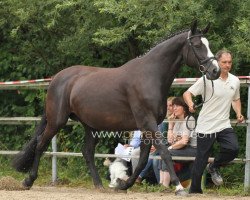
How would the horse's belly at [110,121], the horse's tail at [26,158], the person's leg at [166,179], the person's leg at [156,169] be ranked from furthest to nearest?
1. the horse's tail at [26,158]
2. the person's leg at [156,169]
3. the person's leg at [166,179]
4. the horse's belly at [110,121]

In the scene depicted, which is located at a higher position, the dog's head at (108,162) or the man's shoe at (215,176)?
the man's shoe at (215,176)

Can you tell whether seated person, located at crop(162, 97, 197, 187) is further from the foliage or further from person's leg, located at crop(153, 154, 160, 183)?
the foliage

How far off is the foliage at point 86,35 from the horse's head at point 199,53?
0.48 meters

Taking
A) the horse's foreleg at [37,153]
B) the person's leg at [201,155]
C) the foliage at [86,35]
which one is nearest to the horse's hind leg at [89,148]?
the horse's foreleg at [37,153]

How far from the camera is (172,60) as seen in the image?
883 cm

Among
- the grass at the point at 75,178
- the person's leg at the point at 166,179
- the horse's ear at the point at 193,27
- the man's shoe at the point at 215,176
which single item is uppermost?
the horse's ear at the point at 193,27

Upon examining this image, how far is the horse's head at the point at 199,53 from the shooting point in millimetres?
8413

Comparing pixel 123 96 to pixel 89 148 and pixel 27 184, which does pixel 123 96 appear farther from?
pixel 27 184

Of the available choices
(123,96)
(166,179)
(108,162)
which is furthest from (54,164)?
(123,96)

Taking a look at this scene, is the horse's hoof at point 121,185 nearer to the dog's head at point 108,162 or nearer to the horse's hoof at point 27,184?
the dog's head at point 108,162

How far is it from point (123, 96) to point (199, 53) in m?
1.15

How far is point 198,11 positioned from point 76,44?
2.72 metres

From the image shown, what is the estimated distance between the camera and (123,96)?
29.8ft

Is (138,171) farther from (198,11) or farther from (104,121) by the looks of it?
(198,11)
